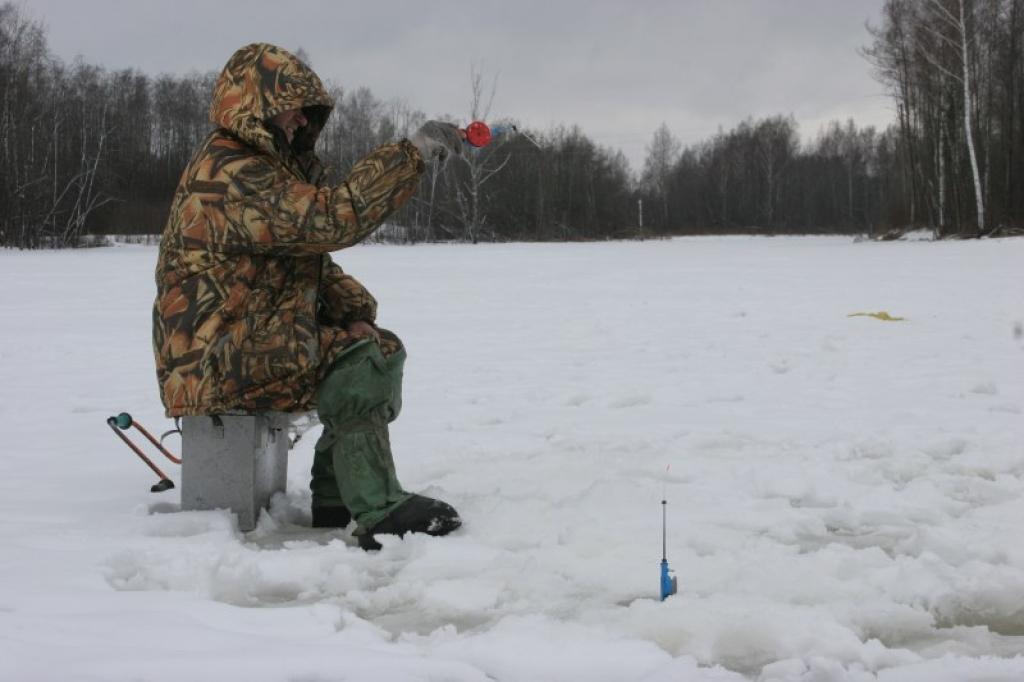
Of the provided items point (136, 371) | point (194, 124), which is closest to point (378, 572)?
point (136, 371)

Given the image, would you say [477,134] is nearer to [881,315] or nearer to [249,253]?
[249,253]

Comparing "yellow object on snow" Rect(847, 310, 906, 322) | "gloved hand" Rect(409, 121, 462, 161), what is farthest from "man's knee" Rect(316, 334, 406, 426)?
"yellow object on snow" Rect(847, 310, 906, 322)

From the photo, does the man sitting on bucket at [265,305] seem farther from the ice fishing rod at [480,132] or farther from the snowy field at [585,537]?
the snowy field at [585,537]

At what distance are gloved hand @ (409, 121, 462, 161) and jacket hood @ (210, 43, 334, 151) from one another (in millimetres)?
400

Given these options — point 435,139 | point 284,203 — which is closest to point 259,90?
point 284,203

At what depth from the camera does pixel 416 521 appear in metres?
2.98

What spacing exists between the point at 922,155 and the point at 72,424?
3440 centimetres

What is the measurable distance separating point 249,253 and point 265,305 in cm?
17

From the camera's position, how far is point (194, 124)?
60938mm

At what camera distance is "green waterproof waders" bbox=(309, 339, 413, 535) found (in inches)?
117

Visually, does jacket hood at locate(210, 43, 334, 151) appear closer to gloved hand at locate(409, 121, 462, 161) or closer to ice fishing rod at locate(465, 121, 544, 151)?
gloved hand at locate(409, 121, 462, 161)

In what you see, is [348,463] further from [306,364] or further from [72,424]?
[72,424]

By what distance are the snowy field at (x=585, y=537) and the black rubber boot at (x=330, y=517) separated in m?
0.05

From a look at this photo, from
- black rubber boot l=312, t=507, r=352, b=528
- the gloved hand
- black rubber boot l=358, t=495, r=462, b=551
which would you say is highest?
the gloved hand
